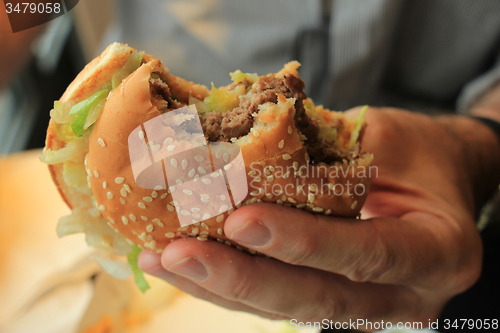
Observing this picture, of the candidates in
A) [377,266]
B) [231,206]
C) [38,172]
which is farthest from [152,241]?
[38,172]

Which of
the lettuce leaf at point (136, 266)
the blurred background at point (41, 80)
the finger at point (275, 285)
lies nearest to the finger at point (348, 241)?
the finger at point (275, 285)

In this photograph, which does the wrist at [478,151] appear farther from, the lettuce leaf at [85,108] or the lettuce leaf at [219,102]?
the lettuce leaf at [85,108]

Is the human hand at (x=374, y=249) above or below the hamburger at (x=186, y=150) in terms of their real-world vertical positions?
below

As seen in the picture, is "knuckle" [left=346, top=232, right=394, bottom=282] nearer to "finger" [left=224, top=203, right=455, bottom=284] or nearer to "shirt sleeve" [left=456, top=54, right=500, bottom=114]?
"finger" [left=224, top=203, right=455, bottom=284]

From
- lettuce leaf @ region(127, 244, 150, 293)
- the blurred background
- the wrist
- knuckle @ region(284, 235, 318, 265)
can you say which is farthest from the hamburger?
the wrist

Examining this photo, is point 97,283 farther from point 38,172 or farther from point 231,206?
point 231,206

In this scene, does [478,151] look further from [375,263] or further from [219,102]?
[219,102]
